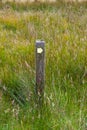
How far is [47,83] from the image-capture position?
3910 mm

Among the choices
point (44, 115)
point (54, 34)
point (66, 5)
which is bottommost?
point (66, 5)

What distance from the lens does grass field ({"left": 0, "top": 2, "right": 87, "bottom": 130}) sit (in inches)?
124

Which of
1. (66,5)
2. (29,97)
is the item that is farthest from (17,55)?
(66,5)

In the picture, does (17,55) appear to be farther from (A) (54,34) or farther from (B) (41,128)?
(B) (41,128)

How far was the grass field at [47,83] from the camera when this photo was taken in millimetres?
3146

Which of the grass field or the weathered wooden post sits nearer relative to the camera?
the grass field

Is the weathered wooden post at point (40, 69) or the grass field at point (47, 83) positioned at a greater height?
the weathered wooden post at point (40, 69)

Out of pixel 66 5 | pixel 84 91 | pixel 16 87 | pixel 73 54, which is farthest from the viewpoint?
pixel 66 5

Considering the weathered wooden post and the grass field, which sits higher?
the weathered wooden post

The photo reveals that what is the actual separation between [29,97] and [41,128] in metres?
0.43

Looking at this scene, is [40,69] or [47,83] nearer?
[40,69]

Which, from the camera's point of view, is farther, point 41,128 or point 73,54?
point 73,54

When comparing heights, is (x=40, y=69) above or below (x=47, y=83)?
above

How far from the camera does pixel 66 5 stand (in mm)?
10109
